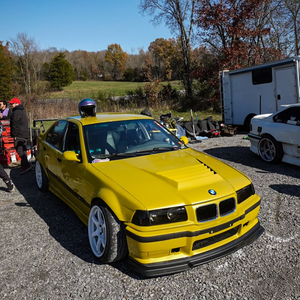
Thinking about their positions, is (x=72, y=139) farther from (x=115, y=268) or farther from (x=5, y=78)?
(x=5, y=78)

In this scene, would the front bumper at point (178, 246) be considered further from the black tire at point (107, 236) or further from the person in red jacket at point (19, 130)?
the person in red jacket at point (19, 130)

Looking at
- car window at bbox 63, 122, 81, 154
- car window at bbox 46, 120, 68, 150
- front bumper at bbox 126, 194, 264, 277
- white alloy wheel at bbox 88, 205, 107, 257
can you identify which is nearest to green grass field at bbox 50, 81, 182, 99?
car window at bbox 46, 120, 68, 150

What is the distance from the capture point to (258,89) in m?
11.7

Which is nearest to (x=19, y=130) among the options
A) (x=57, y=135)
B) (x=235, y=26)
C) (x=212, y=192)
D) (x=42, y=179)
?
(x=42, y=179)

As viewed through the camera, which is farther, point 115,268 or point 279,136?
point 279,136

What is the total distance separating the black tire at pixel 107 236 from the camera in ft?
9.19

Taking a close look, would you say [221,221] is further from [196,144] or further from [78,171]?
[196,144]

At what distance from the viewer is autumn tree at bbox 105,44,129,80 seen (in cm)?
7475

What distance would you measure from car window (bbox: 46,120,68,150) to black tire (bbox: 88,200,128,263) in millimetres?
1798

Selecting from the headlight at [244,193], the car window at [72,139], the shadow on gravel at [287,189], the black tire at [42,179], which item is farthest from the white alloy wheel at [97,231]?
the shadow on gravel at [287,189]

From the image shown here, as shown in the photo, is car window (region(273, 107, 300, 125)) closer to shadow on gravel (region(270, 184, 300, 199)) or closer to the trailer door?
shadow on gravel (region(270, 184, 300, 199))

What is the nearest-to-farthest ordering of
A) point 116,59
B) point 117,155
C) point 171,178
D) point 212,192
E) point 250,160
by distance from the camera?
point 212,192 → point 171,178 → point 117,155 → point 250,160 → point 116,59

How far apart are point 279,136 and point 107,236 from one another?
5354 mm

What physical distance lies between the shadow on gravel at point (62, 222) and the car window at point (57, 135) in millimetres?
1020
